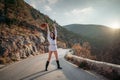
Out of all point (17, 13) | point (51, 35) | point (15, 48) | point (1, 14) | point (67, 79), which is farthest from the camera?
point (17, 13)

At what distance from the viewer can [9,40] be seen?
90.0ft

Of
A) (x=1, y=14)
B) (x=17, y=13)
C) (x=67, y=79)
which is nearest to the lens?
(x=67, y=79)

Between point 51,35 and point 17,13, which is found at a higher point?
point 17,13

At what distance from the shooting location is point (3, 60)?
1930 cm

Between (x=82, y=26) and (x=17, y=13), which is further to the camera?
(x=82, y=26)

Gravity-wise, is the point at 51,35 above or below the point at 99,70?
above

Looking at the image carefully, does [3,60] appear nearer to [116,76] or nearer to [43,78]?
[43,78]

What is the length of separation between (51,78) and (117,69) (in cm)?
265

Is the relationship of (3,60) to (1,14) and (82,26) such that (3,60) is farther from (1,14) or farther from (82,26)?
(82,26)

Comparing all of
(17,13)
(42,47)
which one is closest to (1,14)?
(17,13)

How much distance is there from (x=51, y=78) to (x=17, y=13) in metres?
53.3

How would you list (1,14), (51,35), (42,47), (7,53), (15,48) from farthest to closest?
(1,14)
(42,47)
(15,48)
(7,53)
(51,35)

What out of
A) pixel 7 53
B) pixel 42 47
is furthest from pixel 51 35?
pixel 42 47

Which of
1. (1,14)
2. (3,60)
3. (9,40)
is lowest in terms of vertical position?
(3,60)
